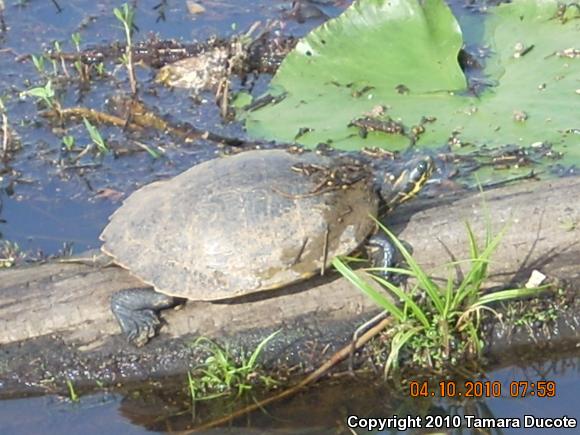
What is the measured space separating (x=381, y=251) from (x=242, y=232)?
1.90 ft

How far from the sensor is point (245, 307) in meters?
4.71

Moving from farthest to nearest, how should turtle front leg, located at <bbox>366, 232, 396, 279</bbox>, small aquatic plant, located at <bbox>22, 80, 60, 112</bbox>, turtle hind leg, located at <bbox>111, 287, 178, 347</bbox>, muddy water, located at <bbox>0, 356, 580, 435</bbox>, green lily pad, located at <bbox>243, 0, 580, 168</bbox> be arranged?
small aquatic plant, located at <bbox>22, 80, 60, 112</bbox>
green lily pad, located at <bbox>243, 0, 580, 168</bbox>
turtle front leg, located at <bbox>366, 232, 396, 279</bbox>
turtle hind leg, located at <bbox>111, 287, 178, 347</bbox>
muddy water, located at <bbox>0, 356, 580, 435</bbox>

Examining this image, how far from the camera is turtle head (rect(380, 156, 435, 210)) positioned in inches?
193

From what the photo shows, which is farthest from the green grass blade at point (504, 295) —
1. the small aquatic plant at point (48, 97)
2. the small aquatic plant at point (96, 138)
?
the small aquatic plant at point (48, 97)

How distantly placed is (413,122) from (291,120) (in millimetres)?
A: 636

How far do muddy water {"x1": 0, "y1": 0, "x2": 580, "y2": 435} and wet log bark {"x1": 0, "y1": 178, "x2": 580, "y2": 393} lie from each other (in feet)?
0.45

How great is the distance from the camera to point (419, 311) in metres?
4.57

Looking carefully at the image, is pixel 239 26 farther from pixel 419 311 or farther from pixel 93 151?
pixel 419 311

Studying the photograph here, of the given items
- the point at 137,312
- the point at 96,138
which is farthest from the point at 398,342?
the point at 96,138

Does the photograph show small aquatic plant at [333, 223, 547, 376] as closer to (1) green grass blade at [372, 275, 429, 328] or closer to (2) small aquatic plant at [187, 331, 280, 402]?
(1) green grass blade at [372, 275, 429, 328]

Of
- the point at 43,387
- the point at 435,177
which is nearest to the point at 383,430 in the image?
the point at 43,387

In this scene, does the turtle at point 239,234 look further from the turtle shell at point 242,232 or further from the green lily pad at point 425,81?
the green lily pad at point 425,81

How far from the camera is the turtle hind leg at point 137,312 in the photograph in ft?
15.1

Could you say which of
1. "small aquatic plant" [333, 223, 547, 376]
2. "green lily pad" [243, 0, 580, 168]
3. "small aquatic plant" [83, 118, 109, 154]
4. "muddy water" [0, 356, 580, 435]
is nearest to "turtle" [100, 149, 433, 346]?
"small aquatic plant" [333, 223, 547, 376]
